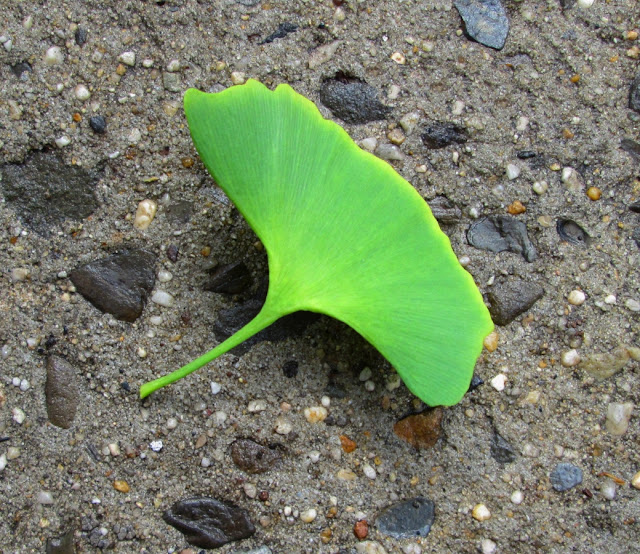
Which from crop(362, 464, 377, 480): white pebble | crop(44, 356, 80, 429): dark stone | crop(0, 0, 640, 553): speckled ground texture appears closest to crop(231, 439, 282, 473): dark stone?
crop(0, 0, 640, 553): speckled ground texture

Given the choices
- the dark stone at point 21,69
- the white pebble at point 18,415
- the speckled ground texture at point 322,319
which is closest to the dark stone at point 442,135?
the speckled ground texture at point 322,319

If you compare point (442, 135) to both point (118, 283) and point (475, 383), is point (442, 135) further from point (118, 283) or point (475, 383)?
point (118, 283)

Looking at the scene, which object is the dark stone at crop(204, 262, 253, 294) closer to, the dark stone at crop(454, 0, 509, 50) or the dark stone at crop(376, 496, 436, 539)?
the dark stone at crop(376, 496, 436, 539)

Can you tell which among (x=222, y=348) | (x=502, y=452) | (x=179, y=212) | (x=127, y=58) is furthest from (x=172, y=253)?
(x=502, y=452)

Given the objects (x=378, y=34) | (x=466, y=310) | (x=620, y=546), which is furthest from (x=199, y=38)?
(x=620, y=546)

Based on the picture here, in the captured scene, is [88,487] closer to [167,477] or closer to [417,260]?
[167,477]

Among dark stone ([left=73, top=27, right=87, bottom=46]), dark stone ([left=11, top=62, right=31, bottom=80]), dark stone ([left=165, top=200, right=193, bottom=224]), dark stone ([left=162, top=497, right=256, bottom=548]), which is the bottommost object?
dark stone ([left=162, top=497, right=256, bottom=548])
